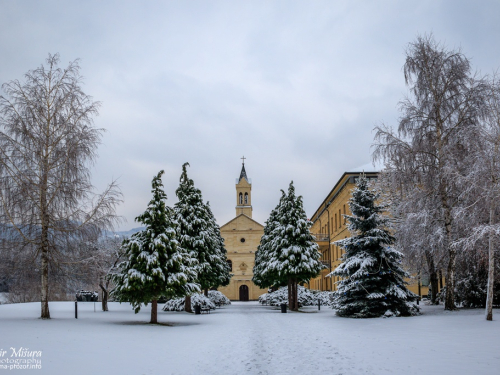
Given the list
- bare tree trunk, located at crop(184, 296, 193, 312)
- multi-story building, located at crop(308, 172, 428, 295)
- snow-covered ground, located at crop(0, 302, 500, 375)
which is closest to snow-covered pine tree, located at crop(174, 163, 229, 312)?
bare tree trunk, located at crop(184, 296, 193, 312)

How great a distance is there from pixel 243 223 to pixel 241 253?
509 centimetres

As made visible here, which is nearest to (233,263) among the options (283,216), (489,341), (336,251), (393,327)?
(336,251)

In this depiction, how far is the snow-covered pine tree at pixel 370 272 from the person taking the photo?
20.8m

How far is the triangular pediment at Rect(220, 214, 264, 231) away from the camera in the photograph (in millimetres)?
75588

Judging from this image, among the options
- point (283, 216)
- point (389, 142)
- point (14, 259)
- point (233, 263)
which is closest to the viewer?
point (14, 259)

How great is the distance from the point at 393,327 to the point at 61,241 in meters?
14.1

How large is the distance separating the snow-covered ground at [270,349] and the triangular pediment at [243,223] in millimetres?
58557

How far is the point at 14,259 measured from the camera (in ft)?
60.6

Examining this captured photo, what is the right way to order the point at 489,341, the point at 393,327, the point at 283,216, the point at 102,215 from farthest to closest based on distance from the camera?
the point at 283,216 → the point at 102,215 → the point at 393,327 → the point at 489,341

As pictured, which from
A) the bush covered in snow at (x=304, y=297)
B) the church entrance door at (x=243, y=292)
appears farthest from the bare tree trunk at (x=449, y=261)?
the church entrance door at (x=243, y=292)

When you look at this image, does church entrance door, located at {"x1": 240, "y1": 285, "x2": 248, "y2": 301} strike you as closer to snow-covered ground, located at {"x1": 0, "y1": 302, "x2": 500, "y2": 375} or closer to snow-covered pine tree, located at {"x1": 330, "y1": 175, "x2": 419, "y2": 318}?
snow-covered pine tree, located at {"x1": 330, "y1": 175, "x2": 419, "y2": 318}

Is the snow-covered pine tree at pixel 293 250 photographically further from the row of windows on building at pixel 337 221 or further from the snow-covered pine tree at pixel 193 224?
the row of windows on building at pixel 337 221

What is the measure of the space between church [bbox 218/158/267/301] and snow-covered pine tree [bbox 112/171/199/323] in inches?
2141

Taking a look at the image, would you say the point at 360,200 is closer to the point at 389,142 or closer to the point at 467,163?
the point at 389,142
